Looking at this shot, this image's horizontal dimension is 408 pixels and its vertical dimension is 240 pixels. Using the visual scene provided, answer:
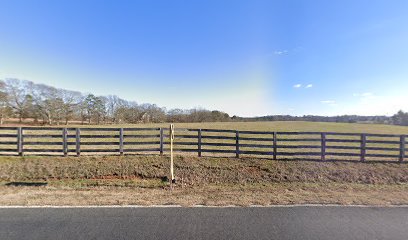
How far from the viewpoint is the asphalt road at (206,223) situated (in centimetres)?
380

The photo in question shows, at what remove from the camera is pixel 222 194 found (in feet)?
20.5

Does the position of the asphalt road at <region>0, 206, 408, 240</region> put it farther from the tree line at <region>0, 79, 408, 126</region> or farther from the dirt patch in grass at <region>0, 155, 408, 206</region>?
the tree line at <region>0, 79, 408, 126</region>

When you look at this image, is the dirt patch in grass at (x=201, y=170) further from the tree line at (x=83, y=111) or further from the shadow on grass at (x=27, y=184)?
the tree line at (x=83, y=111)

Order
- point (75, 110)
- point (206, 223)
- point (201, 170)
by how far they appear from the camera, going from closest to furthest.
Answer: point (206, 223)
point (201, 170)
point (75, 110)

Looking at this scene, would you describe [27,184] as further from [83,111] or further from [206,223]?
[83,111]

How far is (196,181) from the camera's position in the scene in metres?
8.10

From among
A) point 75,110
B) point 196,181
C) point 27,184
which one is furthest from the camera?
point 75,110

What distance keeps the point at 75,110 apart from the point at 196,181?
67089 mm

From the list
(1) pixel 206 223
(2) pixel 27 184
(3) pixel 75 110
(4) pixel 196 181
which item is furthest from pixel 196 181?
(3) pixel 75 110

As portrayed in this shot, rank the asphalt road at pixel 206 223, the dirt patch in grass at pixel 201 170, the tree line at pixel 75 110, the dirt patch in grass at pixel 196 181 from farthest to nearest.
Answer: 1. the tree line at pixel 75 110
2. the dirt patch in grass at pixel 201 170
3. the dirt patch in grass at pixel 196 181
4. the asphalt road at pixel 206 223

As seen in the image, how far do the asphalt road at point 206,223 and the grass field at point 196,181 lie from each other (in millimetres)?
555

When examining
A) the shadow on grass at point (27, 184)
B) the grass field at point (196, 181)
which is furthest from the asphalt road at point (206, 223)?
the shadow on grass at point (27, 184)

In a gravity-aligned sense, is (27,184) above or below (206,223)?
below

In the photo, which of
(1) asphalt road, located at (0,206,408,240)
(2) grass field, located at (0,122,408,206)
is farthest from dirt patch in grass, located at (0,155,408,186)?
(1) asphalt road, located at (0,206,408,240)
